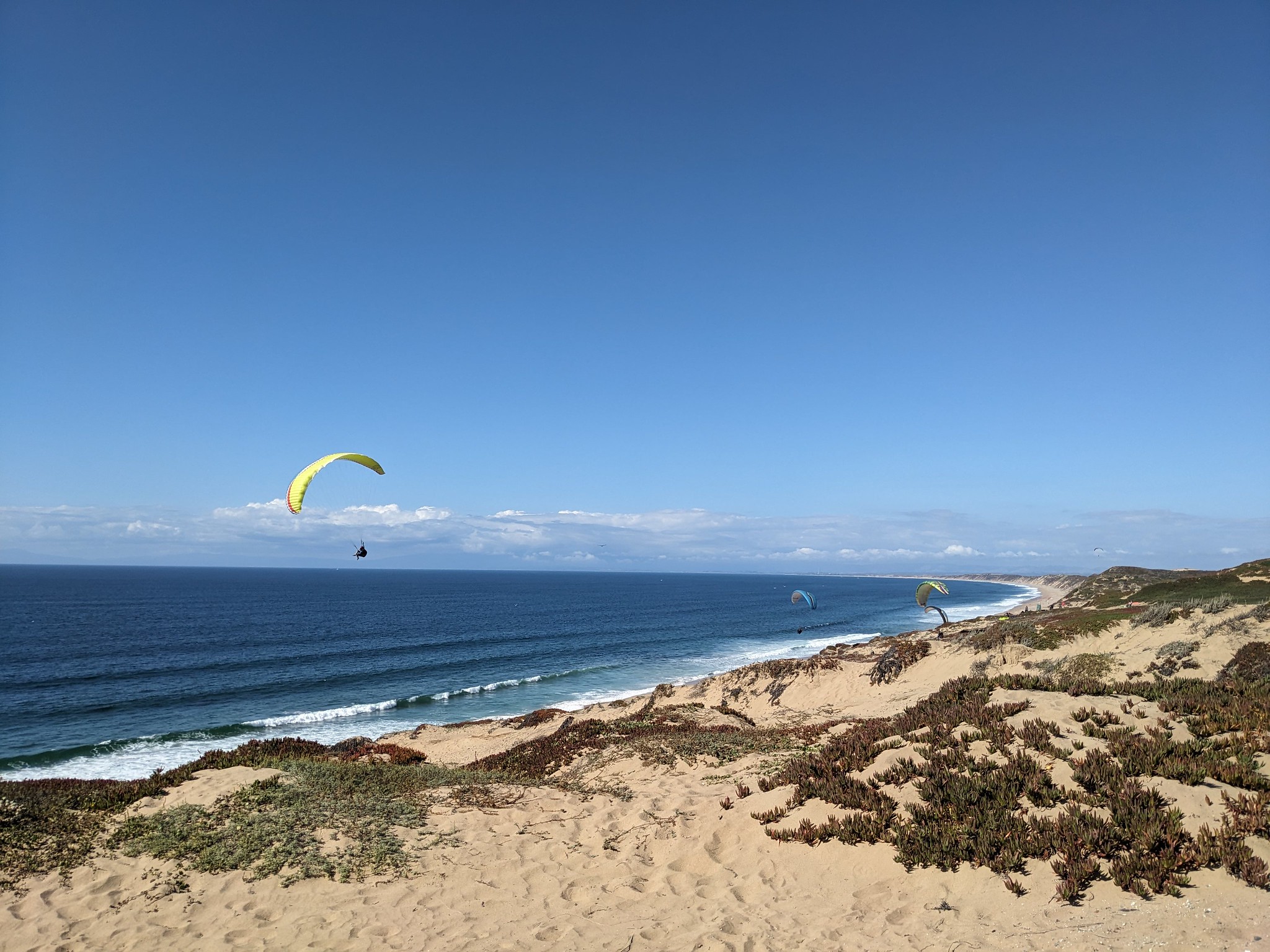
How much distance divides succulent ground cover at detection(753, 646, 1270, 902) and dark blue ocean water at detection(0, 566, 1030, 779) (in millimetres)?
32241

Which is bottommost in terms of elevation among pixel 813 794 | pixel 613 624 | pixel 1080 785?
pixel 613 624

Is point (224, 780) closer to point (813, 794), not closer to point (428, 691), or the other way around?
point (813, 794)

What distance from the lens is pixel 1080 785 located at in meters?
10.0

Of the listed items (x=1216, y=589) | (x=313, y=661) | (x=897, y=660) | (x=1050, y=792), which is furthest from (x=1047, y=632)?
(x=313, y=661)

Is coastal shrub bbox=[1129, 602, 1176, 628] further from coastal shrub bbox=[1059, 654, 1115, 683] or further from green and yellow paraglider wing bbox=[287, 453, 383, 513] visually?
green and yellow paraglider wing bbox=[287, 453, 383, 513]

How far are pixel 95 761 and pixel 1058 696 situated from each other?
131 ft

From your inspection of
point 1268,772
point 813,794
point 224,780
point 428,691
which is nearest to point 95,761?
point 428,691

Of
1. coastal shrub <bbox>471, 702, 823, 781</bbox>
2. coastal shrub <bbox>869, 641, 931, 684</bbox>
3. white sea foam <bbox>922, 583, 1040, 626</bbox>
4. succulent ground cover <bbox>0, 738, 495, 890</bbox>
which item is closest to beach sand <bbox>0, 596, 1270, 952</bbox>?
succulent ground cover <bbox>0, 738, 495, 890</bbox>

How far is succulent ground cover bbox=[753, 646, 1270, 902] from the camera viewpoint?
813cm

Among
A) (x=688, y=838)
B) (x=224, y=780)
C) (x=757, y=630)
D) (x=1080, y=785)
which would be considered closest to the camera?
(x=1080, y=785)

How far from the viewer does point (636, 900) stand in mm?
9445

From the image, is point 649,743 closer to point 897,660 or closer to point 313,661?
point 897,660

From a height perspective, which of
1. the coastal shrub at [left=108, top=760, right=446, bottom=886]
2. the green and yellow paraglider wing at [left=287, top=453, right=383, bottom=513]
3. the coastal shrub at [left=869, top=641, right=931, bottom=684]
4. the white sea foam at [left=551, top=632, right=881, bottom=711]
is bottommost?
the white sea foam at [left=551, top=632, right=881, bottom=711]

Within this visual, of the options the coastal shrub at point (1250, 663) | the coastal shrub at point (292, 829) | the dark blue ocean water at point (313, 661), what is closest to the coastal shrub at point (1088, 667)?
the coastal shrub at point (1250, 663)
